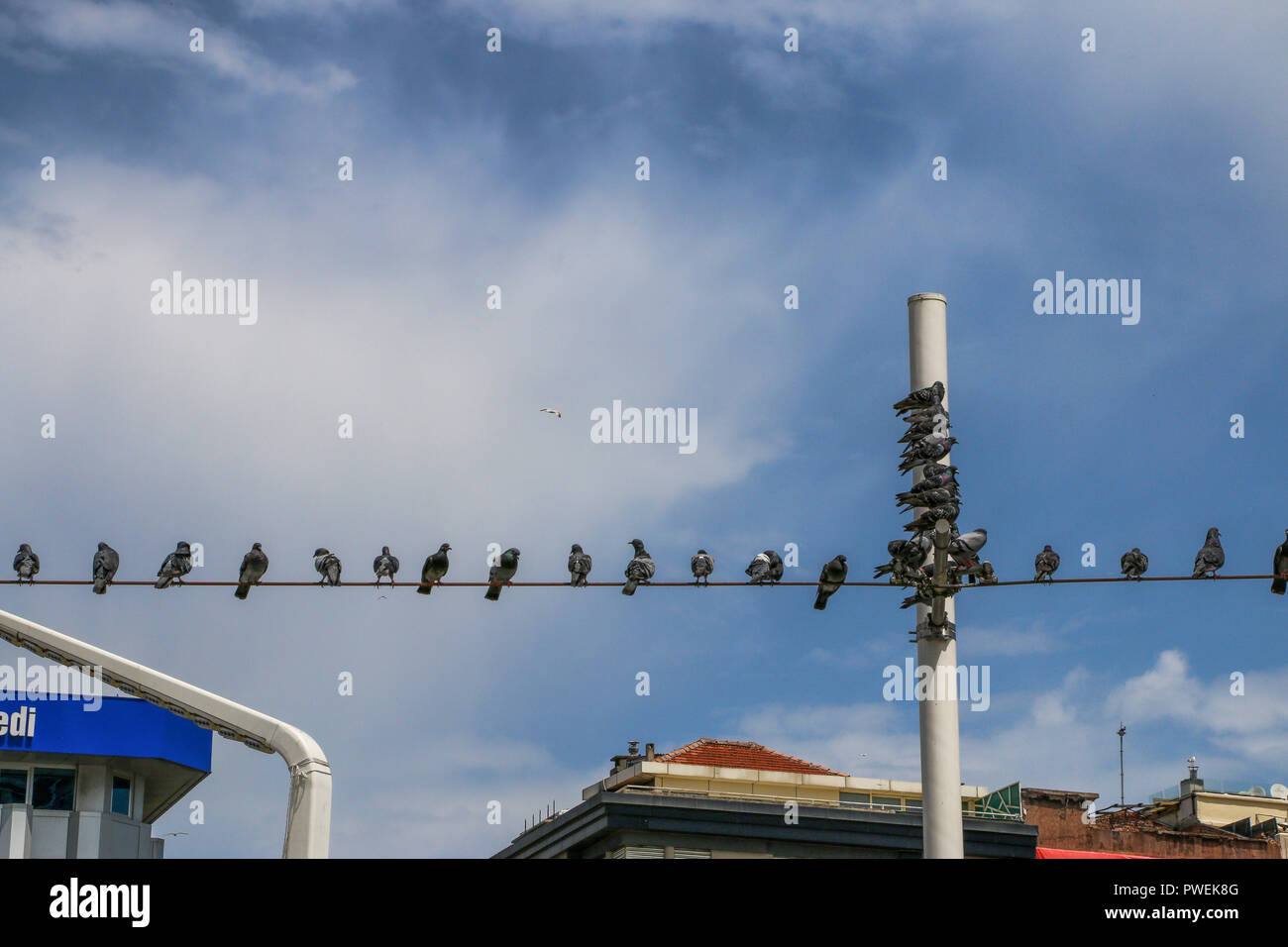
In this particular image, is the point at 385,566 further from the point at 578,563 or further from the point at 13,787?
the point at 13,787

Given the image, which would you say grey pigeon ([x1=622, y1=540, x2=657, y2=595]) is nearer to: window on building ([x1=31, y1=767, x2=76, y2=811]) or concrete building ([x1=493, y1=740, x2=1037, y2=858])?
concrete building ([x1=493, y1=740, x2=1037, y2=858])

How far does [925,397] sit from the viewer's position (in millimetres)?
19344

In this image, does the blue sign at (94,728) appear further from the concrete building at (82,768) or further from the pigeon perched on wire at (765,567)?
the pigeon perched on wire at (765,567)

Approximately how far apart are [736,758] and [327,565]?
714 inches

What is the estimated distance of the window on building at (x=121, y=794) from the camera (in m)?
40.3

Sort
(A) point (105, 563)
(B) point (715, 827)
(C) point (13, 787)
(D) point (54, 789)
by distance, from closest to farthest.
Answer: (A) point (105, 563) < (B) point (715, 827) < (C) point (13, 787) < (D) point (54, 789)

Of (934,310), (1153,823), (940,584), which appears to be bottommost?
(1153,823)

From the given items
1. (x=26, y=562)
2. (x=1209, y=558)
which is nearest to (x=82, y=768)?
(x=26, y=562)

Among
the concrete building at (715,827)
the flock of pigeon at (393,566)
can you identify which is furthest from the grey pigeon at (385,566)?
the concrete building at (715,827)
